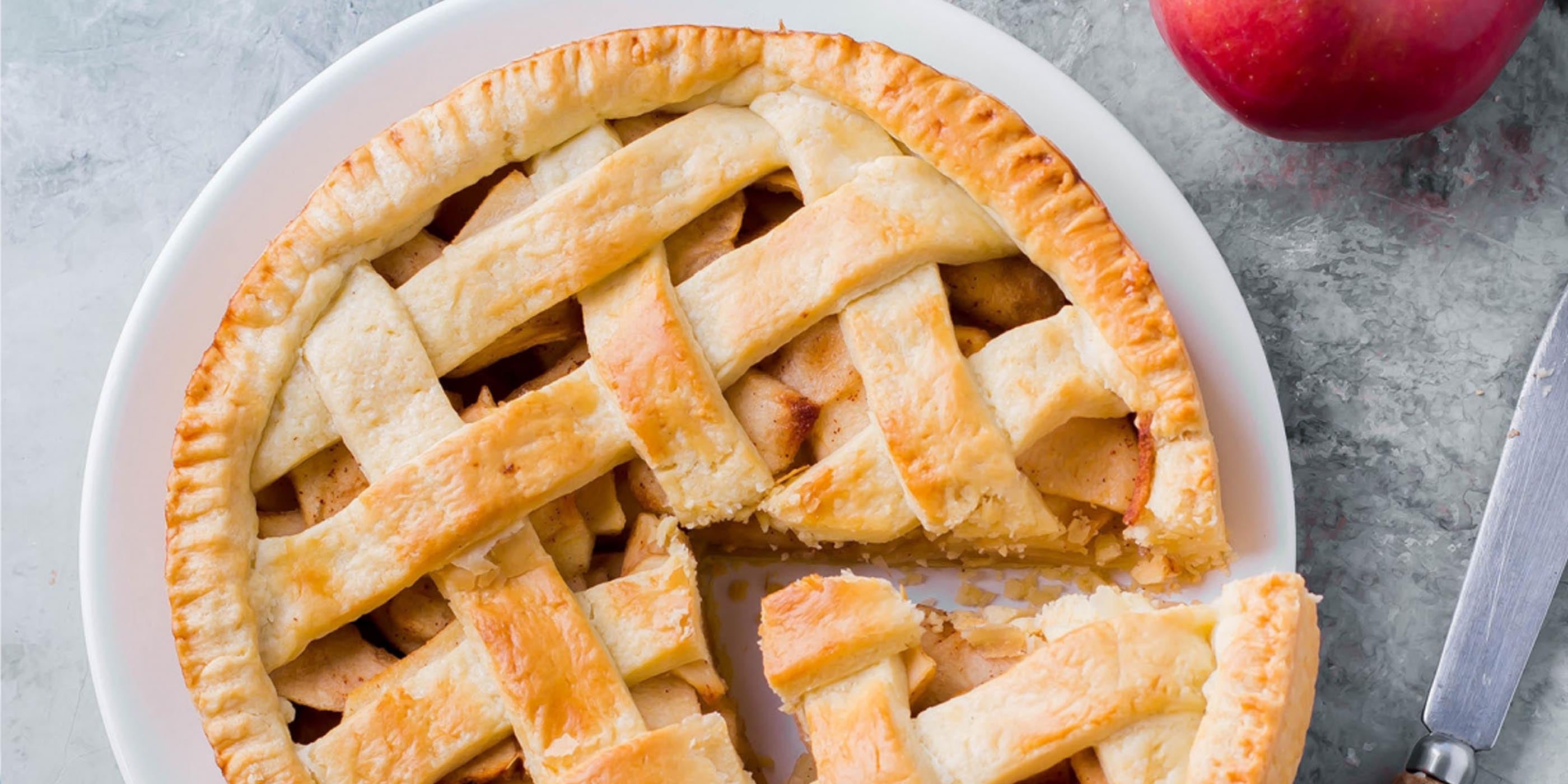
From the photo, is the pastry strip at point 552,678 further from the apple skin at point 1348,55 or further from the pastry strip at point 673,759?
the apple skin at point 1348,55

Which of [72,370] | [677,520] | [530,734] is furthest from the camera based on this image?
[72,370]

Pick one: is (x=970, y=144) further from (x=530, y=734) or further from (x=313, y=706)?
(x=313, y=706)

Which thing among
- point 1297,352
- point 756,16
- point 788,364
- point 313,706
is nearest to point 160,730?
point 313,706

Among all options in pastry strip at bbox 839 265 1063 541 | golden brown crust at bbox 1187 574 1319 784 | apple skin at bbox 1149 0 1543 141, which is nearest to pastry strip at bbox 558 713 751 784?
pastry strip at bbox 839 265 1063 541

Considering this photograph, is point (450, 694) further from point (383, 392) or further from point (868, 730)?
point (868, 730)

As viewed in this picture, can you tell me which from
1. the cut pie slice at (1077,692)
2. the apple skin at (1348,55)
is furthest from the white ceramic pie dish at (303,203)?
the cut pie slice at (1077,692)

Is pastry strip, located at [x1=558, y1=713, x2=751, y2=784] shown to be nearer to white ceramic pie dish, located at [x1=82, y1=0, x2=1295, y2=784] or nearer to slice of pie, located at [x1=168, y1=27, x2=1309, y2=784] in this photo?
slice of pie, located at [x1=168, y1=27, x2=1309, y2=784]
